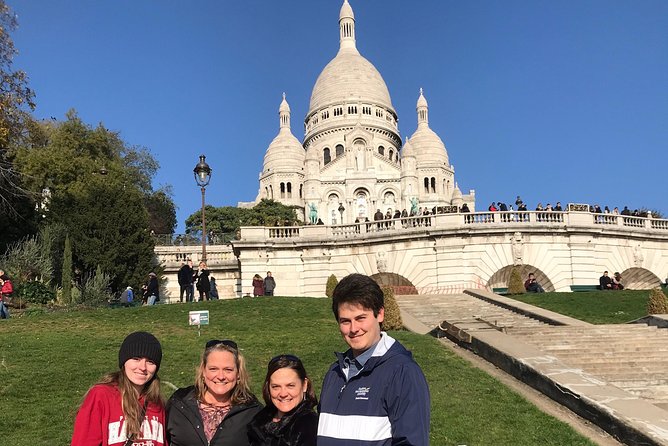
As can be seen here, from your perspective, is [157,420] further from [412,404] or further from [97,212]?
[97,212]

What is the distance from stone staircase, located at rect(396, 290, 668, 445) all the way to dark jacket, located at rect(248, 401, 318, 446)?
550cm

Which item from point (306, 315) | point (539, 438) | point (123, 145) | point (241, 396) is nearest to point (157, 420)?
point (241, 396)

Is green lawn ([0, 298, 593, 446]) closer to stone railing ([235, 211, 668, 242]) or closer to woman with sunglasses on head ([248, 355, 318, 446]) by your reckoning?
woman with sunglasses on head ([248, 355, 318, 446])

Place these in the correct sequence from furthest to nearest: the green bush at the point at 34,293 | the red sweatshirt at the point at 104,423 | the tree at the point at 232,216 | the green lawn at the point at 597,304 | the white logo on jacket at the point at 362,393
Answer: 1. the tree at the point at 232,216
2. the green bush at the point at 34,293
3. the green lawn at the point at 597,304
4. the red sweatshirt at the point at 104,423
5. the white logo on jacket at the point at 362,393

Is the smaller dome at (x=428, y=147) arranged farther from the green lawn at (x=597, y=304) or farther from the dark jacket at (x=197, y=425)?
the dark jacket at (x=197, y=425)

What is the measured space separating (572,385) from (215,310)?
11.8m

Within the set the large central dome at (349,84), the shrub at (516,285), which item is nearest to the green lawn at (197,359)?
the shrub at (516,285)

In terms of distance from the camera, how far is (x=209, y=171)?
2164 centimetres

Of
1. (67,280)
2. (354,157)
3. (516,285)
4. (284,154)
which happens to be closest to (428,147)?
(354,157)

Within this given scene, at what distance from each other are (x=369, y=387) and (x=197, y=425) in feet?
4.82

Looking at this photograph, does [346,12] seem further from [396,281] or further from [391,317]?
[391,317]

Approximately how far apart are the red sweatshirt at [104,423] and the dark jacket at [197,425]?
139 millimetres

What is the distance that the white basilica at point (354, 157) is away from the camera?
308ft

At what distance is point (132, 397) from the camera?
14.0 ft
